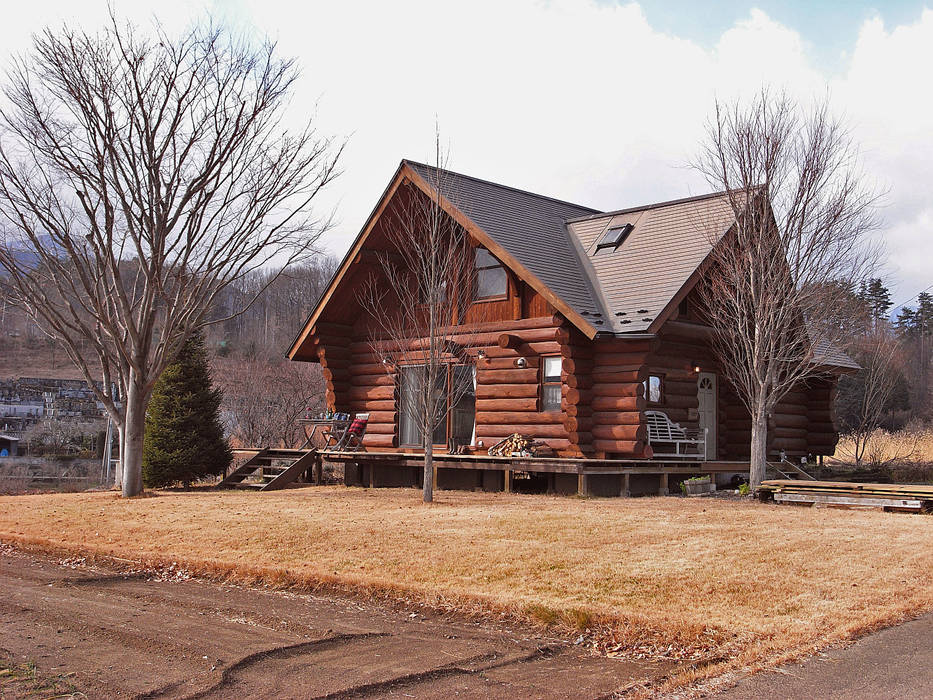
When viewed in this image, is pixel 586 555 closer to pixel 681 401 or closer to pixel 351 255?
pixel 681 401

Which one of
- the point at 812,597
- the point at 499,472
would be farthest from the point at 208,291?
the point at 812,597

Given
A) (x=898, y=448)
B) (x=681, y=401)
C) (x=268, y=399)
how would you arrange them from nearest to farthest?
(x=681, y=401)
(x=898, y=448)
(x=268, y=399)

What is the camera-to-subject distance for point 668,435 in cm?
1919

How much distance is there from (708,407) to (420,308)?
7277 millimetres

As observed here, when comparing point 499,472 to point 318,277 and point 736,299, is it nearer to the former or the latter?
point 736,299

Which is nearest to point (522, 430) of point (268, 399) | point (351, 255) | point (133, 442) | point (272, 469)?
point (351, 255)

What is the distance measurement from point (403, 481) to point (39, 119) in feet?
35.6

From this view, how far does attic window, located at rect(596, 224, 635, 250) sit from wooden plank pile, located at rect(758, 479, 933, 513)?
736 centimetres

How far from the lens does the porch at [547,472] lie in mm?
17109

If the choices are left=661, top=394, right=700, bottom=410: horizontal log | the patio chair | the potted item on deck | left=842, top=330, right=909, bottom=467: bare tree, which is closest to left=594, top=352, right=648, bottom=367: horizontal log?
left=661, top=394, right=700, bottom=410: horizontal log

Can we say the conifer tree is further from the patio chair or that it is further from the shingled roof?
the shingled roof

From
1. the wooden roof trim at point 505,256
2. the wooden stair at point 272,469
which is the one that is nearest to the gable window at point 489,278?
the wooden roof trim at point 505,256

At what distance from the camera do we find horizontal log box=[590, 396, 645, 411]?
1778 centimetres

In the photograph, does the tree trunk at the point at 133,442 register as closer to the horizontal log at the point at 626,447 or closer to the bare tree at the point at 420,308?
the bare tree at the point at 420,308
